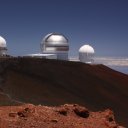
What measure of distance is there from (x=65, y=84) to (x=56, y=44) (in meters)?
26.1

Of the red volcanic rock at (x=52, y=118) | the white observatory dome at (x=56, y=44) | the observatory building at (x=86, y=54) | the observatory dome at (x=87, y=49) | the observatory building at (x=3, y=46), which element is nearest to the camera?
the red volcanic rock at (x=52, y=118)

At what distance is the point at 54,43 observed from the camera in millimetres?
66750

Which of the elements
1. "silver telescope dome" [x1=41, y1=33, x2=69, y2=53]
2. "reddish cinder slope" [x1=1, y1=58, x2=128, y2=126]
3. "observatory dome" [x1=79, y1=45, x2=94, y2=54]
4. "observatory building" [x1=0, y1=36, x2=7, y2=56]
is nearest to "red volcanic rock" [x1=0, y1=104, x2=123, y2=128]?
"reddish cinder slope" [x1=1, y1=58, x2=128, y2=126]

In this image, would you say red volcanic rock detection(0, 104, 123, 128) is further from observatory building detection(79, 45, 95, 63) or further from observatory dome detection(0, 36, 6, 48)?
observatory building detection(79, 45, 95, 63)

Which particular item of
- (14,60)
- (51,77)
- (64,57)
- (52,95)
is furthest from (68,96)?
(64,57)

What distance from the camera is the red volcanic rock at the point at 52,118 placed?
14.4 meters

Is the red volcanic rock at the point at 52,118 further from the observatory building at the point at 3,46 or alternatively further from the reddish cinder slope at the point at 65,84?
the observatory building at the point at 3,46

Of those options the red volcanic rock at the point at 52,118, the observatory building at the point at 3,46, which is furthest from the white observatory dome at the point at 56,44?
the red volcanic rock at the point at 52,118

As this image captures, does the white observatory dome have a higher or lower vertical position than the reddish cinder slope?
higher

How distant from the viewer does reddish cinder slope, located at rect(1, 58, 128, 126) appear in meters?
35.7

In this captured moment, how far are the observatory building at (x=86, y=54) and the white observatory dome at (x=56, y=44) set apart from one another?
9030 mm

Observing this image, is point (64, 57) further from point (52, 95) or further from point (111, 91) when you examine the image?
point (52, 95)

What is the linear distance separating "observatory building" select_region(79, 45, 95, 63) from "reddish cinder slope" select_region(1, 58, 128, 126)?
26888 mm

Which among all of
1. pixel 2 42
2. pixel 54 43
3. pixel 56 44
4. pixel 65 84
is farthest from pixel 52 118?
pixel 2 42
